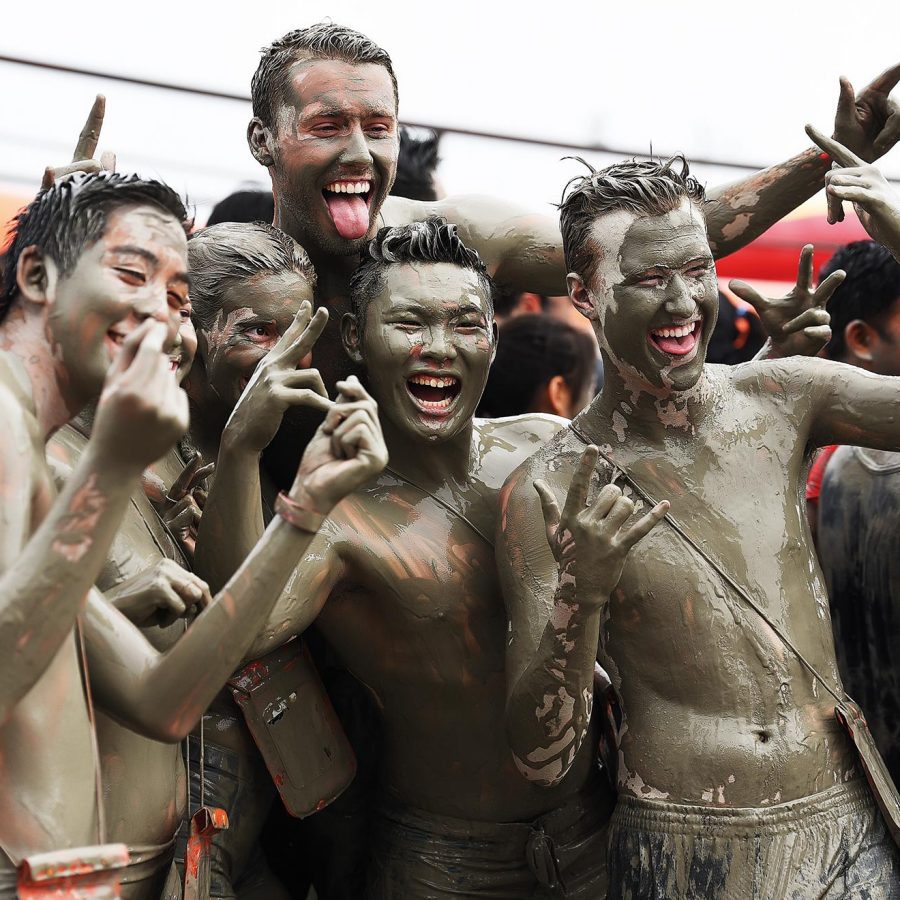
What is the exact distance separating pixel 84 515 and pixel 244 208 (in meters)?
3.20

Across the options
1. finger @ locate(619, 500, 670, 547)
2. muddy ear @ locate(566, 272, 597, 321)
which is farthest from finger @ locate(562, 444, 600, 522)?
muddy ear @ locate(566, 272, 597, 321)

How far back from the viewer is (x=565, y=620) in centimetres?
308

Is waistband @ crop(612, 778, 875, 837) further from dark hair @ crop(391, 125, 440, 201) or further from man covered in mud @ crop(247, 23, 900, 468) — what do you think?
dark hair @ crop(391, 125, 440, 201)

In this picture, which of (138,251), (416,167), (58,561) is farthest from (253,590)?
(416,167)

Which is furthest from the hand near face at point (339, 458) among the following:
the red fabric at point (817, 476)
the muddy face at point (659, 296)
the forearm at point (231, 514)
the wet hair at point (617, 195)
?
the red fabric at point (817, 476)

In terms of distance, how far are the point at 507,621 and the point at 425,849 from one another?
2.10 feet

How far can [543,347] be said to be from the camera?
5.93m

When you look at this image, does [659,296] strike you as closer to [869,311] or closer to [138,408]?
[138,408]

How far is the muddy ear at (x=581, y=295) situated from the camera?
3.59 m

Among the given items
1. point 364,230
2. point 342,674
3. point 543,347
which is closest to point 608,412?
point 364,230

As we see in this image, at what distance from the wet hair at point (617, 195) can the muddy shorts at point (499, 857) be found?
53.5 inches

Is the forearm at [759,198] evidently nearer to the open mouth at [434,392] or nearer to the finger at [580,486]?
the open mouth at [434,392]

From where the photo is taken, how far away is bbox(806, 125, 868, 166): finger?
379 centimetres

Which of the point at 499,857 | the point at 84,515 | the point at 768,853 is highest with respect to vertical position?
the point at 84,515
